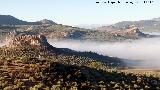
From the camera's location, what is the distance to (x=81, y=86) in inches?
7219

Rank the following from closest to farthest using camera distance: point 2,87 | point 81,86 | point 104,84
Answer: point 2,87, point 81,86, point 104,84

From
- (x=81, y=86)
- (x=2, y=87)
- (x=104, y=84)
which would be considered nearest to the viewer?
(x=2, y=87)

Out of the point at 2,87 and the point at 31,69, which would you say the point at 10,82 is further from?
the point at 31,69

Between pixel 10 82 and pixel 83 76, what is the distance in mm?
38527

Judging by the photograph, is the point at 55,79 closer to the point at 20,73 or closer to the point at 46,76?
the point at 46,76

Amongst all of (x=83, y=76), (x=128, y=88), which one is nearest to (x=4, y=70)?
(x=83, y=76)

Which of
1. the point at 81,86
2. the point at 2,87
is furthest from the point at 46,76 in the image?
the point at 2,87

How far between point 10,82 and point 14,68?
25324 mm

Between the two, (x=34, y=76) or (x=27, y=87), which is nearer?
(x=27, y=87)

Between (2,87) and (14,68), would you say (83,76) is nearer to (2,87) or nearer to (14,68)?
(14,68)

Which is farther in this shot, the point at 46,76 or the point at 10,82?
the point at 46,76

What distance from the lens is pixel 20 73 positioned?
188 m

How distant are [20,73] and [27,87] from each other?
2064 cm

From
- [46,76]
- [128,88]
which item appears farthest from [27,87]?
[128,88]
